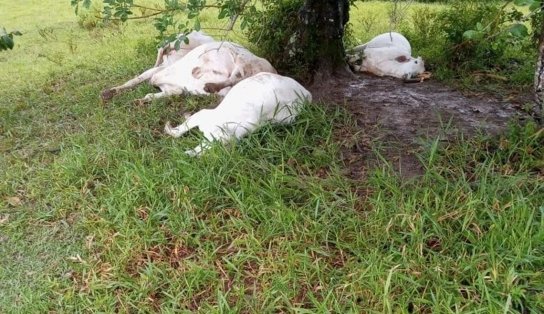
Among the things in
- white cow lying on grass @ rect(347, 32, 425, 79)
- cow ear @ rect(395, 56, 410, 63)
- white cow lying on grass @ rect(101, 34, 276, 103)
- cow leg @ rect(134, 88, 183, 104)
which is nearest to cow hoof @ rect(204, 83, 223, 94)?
white cow lying on grass @ rect(101, 34, 276, 103)

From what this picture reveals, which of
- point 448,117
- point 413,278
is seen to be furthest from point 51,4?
point 413,278

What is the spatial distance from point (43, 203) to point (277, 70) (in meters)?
2.06

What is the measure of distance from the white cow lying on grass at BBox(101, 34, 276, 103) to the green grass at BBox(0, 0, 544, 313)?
618 mm

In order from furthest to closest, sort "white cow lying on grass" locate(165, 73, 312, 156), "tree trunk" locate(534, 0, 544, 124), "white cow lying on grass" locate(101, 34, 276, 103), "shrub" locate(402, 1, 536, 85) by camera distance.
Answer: "shrub" locate(402, 1, 536, 85) < "white cow lying on grass" locate(101, 34, 276, 103) < "white cow lying on grass" locate(165, 73, 312, 156) < "tree trunk" locate(534, 0, 544, 124)

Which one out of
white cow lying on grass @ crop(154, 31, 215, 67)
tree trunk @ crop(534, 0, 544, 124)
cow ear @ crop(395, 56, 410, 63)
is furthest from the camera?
white cow lying on grass @ crop(154, 31, 215, 67)

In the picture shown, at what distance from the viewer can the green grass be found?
7.15 feet

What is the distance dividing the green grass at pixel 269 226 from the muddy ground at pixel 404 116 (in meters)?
0.13

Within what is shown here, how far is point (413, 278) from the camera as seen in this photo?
2170mm

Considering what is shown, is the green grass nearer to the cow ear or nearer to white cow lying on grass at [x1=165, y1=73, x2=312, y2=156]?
white cow lying on grass at [x1=165, y1=73, x2=312, y2=156]

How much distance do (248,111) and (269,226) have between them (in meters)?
0.94

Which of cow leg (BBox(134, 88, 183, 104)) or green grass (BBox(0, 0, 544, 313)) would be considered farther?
cow leg (BBox(134, 88, 183, 104))

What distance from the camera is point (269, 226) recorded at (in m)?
2.57

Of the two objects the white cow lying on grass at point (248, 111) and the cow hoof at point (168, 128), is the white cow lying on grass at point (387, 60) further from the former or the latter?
the cow hoof at point (168, 128)

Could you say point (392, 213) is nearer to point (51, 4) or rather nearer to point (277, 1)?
point (277, 1)
